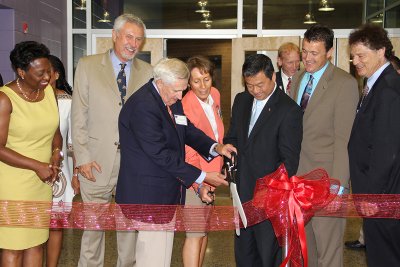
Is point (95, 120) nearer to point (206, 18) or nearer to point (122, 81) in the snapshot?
point (122, 81)

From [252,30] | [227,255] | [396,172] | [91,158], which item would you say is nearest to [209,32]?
[252,30]

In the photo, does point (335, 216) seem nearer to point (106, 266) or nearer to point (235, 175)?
point (235, 175)

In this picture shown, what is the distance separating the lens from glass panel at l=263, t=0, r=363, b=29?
9.05 meters

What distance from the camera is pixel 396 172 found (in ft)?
10.3

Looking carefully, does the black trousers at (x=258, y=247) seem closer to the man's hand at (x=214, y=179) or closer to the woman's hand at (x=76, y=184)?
the man's hand at (x=214, y=179)

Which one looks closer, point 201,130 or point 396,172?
point 396,172

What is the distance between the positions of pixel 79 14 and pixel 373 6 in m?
4.85

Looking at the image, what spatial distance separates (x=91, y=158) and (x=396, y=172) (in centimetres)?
208

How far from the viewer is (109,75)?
13.4 feet

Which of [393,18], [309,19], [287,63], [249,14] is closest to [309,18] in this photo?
[309,19]

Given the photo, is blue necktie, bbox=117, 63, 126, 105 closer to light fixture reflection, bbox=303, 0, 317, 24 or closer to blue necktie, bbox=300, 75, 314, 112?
blue necktie, bbox=300, 75, 314, 112

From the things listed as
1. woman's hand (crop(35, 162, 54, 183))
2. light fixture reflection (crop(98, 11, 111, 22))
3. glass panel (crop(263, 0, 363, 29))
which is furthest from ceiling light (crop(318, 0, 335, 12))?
woman's hand (crop(35, 162, 54, 183))

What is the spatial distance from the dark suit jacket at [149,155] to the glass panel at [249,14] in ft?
20.0

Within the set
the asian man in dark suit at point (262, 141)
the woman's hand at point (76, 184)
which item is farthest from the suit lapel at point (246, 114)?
the woman's hand at point (76, 184)
